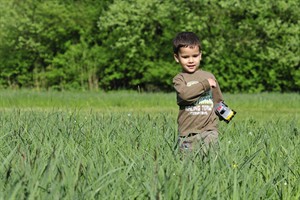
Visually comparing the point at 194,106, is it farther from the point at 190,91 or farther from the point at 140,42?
the point at 140,42

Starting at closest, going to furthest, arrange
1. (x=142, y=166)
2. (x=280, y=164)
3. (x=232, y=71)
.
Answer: (x=142, y=166)
(x=280, y=164)
(x=232, y=71)

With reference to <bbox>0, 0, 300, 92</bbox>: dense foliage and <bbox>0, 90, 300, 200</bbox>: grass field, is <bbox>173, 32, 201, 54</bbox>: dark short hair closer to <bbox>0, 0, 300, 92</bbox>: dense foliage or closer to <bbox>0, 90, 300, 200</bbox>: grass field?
<bbox>0, 90, 300, 200</bbox>: grass field

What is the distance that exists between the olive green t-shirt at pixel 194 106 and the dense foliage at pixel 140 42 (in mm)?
21047

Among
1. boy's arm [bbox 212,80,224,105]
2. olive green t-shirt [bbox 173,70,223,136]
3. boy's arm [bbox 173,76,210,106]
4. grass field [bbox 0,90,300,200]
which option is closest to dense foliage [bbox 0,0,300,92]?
grass field [bbox 0,90,300,200]

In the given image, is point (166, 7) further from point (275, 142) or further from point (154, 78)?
point (275, 142)

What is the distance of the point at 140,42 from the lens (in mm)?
30219

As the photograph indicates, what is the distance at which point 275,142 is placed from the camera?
5996 mm

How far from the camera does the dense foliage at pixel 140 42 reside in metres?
27.7

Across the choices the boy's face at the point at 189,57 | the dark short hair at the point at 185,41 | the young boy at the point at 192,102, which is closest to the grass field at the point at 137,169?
the young boy at the point at 192,102

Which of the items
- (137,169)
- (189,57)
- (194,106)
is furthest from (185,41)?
(137,169)

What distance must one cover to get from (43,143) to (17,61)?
91.1 feet

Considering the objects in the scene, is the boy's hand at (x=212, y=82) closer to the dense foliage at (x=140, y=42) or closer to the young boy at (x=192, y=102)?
the young boy at (x=192, y=102)

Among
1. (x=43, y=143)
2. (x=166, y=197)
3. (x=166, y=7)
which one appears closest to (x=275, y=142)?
(x=43, y=143)

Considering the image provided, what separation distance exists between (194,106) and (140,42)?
2477 centimetres
